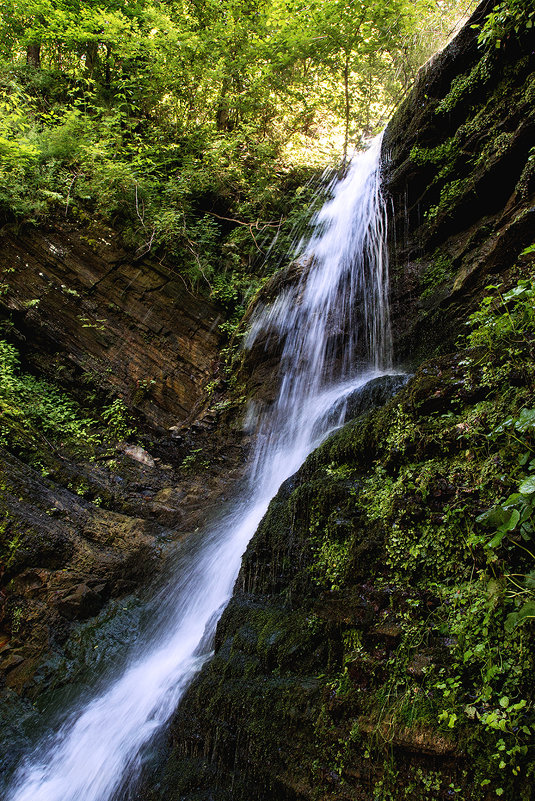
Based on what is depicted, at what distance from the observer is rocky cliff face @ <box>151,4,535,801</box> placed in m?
2.15

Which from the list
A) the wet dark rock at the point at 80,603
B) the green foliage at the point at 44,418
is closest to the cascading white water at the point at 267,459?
the wet dark rock at the point at 80,603

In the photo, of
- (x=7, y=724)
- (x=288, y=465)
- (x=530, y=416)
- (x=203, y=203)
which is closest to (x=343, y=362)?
(x=288, y=465)

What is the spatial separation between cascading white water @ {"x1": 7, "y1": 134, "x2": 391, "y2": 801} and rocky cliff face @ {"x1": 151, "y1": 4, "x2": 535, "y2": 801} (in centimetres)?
78

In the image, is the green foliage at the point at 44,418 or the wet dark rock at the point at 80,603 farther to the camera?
the green foliage at the point at 44,418

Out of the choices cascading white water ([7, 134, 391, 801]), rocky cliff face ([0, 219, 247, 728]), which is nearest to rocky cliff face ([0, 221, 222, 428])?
rocky cliff face ([0, 219, 247, 728])

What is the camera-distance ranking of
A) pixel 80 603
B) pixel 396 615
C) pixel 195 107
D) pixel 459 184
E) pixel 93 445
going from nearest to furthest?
pixel 396 615 → pixel 80 603 → pixel 459 184 → pixel 93 445 → pixel 195 107

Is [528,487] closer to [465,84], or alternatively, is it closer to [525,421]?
[525,421]

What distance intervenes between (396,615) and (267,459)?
4.52 metres

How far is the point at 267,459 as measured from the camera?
714 cm

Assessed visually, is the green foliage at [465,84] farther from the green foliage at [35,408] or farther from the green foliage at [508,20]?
the green foliage at [35,408]

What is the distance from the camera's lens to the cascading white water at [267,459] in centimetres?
378

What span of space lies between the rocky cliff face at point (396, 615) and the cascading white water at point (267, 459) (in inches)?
30.6

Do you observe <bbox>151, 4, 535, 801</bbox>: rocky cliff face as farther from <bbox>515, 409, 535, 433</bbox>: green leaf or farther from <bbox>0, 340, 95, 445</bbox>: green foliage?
<bbox>0, 340, 95, 445</bbox>: green foliage

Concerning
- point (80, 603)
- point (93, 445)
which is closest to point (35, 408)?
point (93, 445)
